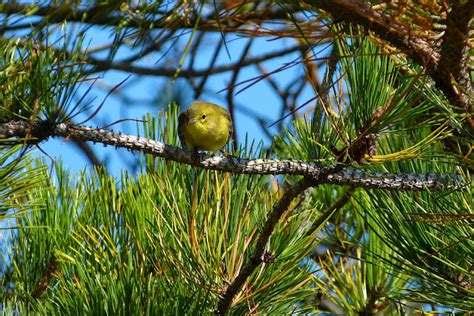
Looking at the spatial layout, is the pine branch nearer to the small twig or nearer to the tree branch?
the small twig

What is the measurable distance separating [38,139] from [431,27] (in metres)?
0.67

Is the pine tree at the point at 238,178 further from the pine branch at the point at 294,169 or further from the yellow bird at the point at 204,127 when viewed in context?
the yellow bird at the point at 204,127

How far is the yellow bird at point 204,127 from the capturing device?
2609mm

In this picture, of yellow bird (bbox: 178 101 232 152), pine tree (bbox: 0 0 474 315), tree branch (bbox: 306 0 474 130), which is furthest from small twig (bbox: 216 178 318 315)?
yellow bird (bbox: 178 101 232 152)

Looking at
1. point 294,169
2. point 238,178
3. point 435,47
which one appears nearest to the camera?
point 435,47

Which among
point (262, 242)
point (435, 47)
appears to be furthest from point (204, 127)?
point (435, 47)

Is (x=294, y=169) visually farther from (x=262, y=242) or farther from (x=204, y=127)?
(x=204, y=127)

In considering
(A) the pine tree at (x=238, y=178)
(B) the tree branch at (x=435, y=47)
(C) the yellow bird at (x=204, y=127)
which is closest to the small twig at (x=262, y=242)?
(A) the pine tree at (x=238, y=178)

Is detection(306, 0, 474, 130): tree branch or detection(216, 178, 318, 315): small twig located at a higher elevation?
detection(306, 0, 474, 130): tree branch

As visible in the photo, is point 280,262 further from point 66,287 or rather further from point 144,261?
point 66,287

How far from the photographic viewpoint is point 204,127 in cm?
266

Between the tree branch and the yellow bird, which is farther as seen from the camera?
the yellow bird

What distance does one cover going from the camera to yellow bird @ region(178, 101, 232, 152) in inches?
103

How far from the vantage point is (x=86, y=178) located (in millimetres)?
1948
